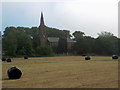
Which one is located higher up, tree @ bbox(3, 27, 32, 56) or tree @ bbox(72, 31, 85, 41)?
tree @ bbox(72, 31, 85, 41)

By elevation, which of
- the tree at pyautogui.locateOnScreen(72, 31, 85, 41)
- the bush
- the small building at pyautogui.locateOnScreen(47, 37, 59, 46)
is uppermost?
the tree at pyautogui.locateOnScreen(72, 31, 85, 41)

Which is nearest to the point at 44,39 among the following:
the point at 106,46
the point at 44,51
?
the point at 44,51

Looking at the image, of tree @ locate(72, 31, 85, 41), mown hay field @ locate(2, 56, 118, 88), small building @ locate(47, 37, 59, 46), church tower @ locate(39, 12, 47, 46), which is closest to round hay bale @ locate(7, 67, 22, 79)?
mown hay field @ locate(2, 56, 118, 88)

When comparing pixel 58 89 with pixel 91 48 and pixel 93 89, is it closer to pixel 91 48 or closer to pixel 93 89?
pixel 93 89

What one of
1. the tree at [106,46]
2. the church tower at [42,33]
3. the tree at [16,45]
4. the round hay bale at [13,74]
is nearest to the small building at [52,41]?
the church tower at [42,33]

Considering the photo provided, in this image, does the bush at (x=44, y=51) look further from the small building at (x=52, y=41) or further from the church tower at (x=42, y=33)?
the small building at (x=52, y=41)

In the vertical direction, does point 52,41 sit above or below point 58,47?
above

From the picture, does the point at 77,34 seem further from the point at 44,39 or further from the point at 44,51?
the point at 44,51

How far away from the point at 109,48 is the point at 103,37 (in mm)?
7154

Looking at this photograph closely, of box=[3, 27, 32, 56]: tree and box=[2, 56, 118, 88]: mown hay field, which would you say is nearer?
box=[2, 56, 118, 88]: mown hay field

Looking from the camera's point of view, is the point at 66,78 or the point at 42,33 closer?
the point at 66,78

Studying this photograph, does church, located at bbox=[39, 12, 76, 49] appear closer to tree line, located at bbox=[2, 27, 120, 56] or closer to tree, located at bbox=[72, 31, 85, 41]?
tree line, located at bbox=[2, 27, 120, 56]

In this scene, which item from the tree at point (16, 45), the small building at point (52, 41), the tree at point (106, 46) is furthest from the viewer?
the small building at point (52, 41)

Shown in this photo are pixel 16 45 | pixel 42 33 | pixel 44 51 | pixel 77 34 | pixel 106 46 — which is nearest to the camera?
pixel 16 45
